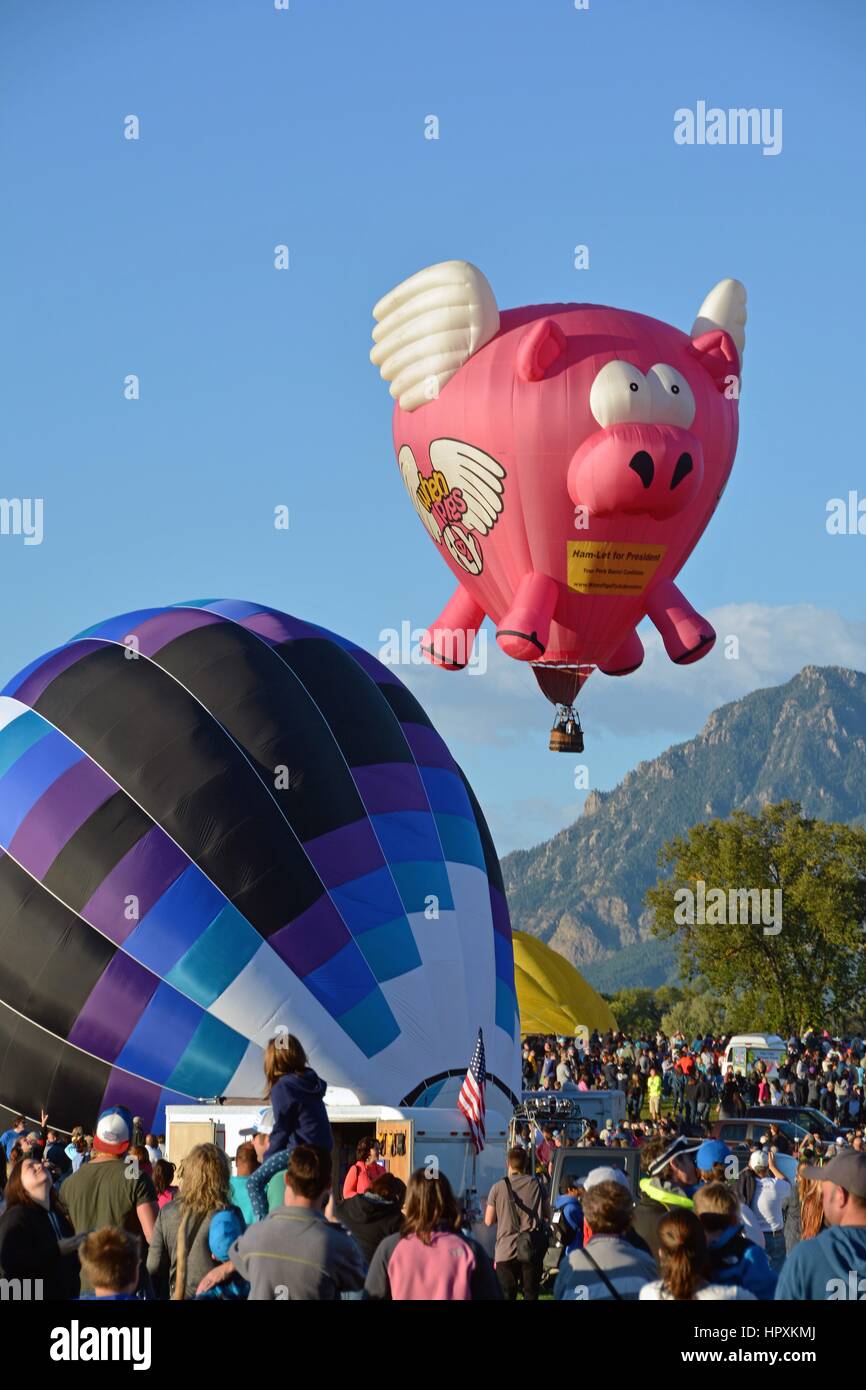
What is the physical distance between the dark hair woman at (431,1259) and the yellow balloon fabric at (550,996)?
33.7 m

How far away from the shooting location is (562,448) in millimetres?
18953

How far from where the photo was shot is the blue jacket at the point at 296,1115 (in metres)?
7.09

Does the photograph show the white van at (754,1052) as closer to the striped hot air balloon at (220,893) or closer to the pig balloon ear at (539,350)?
the pig balloon ear at (539,350)

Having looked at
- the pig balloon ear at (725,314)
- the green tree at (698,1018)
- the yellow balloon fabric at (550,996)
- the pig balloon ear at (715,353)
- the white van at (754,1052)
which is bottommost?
the white van at (754,1052)

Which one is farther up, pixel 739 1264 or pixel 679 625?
pixel 679 625

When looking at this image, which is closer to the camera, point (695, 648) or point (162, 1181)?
point (162, 1181)

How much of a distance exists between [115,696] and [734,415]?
7.53m

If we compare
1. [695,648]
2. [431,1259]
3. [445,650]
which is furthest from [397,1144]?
[445,650]

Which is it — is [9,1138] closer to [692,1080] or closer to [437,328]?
[437,328]

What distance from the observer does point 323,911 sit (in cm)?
1506

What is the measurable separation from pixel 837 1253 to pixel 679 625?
626 inches

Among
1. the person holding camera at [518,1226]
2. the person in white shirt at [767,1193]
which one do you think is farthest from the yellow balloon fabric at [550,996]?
the person holding camera at [518,1226]
